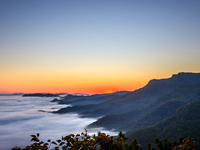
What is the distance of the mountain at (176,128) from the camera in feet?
116

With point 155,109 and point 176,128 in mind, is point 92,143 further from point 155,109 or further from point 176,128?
point 155,109

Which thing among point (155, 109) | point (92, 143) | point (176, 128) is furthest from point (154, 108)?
point (92, 143)

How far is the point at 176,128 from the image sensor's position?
39.0 m

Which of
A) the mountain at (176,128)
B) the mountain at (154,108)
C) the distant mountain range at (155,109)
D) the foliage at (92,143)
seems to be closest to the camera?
the foliage at (92,143)

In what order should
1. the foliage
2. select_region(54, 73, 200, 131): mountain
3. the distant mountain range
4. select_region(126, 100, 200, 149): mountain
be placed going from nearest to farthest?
the foliage
select_region(126, 100, 200, 149): mountain
the distant mountain range
select_region(54, 73, 200, 131): mountain

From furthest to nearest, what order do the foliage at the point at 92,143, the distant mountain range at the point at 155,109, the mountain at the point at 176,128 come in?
the distant mountain range at the point at 155,109, the mountain at the point at 176,128, the foliage at the point at 92,143

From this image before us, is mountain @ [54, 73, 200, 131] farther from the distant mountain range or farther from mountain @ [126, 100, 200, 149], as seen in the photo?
mountain @ [126, 100, 200, 149]

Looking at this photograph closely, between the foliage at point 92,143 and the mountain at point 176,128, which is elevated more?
the foliage at point 92,143

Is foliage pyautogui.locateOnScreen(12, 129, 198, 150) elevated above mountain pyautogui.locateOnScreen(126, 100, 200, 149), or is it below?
above

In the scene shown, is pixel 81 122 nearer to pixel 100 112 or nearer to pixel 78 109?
pixel 100 112

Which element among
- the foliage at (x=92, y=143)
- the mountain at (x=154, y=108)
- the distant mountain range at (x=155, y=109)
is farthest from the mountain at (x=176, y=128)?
the foliage at (x=92, y=143)

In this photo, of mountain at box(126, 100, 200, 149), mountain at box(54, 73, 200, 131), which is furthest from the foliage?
mountain at box(54, 73, 200, 131)

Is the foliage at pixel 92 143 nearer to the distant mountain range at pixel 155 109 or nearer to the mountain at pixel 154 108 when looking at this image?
the distant mountain range at pixel 155 109

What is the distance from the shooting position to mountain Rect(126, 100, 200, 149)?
116 feet
